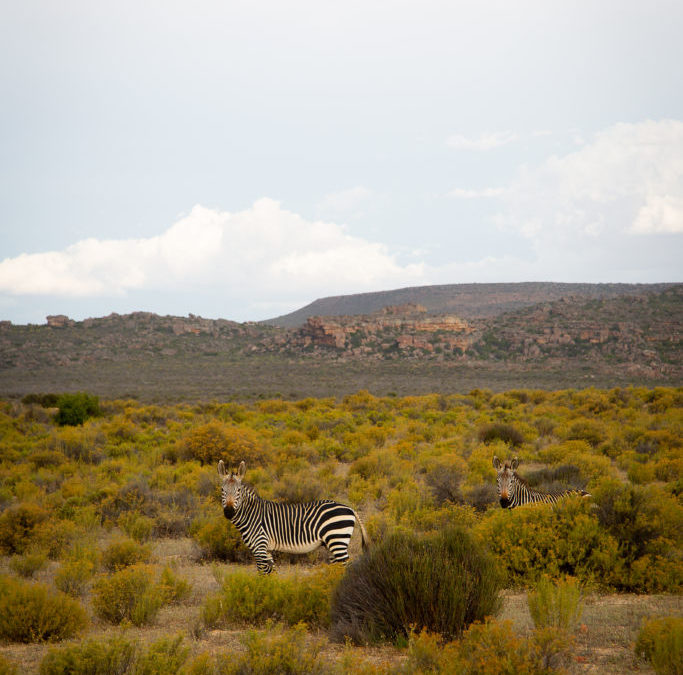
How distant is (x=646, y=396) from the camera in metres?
31.8

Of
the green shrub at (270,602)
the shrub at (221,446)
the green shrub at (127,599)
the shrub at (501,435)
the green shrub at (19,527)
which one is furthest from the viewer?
the shrub at (501,435)

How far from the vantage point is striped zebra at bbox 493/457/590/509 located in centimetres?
909

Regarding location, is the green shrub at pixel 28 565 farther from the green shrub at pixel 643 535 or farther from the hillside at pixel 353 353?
the hillside at pixel 353 353

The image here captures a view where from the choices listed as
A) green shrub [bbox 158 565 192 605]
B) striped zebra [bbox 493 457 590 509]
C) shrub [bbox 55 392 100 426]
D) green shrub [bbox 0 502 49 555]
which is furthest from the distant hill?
green shrub [bbox 158 565 192 605]

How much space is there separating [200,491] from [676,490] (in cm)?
1027

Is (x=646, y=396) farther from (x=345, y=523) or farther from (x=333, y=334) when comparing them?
(x=333, y=334)

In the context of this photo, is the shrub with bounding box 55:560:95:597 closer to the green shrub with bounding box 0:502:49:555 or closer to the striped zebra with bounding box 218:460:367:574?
the striped zebra with bounding box 218:460:367:574

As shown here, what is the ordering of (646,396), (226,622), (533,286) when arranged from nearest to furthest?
1. (226,622)
2. (646,396)
3. (533,286)

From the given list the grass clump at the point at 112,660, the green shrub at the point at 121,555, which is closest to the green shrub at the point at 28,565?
the green shrub at the point at 121,555

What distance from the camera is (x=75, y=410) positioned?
28250 mm

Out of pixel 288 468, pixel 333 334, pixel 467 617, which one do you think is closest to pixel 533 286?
pixel 333 334

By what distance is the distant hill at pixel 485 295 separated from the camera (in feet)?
397

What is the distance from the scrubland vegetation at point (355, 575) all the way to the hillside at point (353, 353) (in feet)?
95.0

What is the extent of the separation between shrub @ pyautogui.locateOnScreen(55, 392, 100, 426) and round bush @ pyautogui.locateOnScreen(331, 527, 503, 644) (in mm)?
25079
